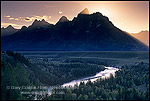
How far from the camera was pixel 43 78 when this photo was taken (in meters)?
96.0

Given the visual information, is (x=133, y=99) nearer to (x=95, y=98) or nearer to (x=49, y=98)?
(x=95, y=98)

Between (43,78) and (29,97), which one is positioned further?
(43,78)

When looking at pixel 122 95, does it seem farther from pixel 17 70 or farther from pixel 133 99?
pixel 17 70

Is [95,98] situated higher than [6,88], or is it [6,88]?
[6,88]

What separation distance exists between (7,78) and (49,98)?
14.0m

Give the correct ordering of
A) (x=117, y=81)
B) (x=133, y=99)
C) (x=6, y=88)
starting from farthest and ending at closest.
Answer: (x=117, y=81), (x=133, y=99), (x=6, y=88)

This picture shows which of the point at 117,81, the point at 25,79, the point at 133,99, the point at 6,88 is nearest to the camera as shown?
the point at 6,88

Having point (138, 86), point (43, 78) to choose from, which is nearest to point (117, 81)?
point (138, 86)

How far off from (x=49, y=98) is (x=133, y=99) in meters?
25.6

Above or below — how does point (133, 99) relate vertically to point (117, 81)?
below

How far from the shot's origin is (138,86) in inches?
3105

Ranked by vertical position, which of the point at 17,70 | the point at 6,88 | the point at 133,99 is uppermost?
the point at 17,70

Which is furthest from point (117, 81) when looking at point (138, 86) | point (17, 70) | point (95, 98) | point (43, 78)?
point (17, 70)

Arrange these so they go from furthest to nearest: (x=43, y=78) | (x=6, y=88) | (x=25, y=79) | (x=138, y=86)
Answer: (x=43, y=78) < (x=138, y=86) < (x=25, y=79) < (x=6, y=88)
